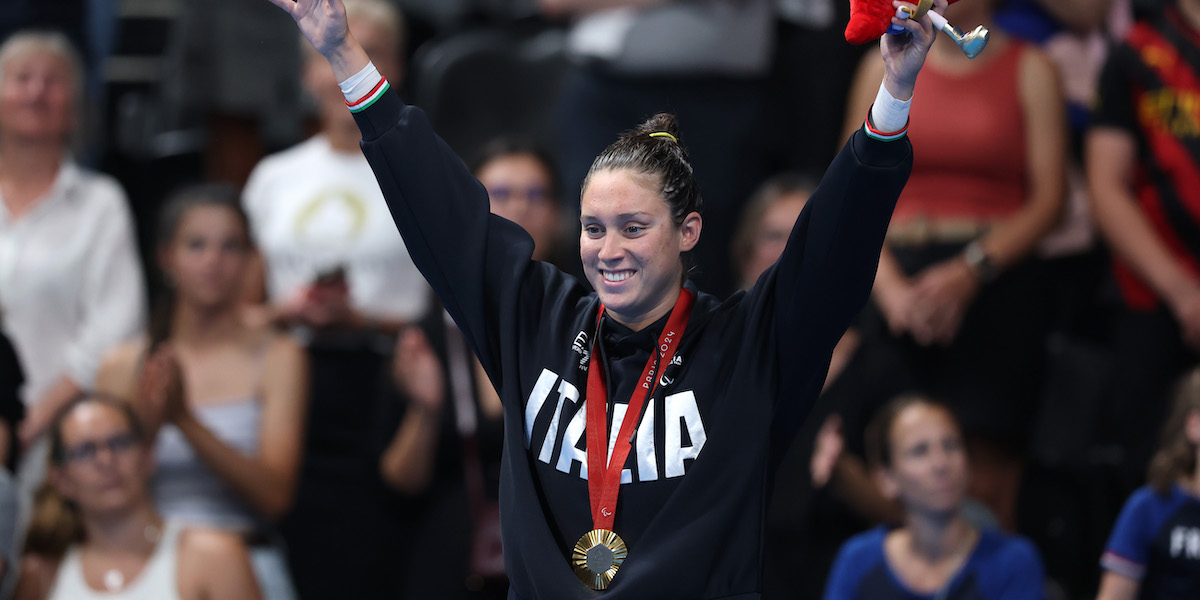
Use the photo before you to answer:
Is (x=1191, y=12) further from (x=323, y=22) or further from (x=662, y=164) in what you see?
(x=323, y=22)

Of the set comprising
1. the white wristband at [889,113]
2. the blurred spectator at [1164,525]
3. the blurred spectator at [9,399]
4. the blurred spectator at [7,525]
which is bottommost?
the blurred spectator at [7,525]

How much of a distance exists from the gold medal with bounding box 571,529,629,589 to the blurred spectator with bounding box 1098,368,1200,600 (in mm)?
2213

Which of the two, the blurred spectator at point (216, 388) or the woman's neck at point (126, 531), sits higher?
the blurred spectator at point (216, 388)

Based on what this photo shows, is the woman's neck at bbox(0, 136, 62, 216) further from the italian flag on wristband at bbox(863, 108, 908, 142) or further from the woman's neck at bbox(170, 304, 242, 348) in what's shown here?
the italian flag on wristband at bbox(863, 108, 908, 142)

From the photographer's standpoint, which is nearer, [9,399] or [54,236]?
[9,399]

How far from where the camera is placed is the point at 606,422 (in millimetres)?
2449

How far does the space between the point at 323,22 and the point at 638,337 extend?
77 centimetres

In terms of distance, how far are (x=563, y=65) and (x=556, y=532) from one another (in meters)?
3.74

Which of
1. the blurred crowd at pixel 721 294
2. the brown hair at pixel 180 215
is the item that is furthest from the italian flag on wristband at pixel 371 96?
the brown hair at pixel 180 215

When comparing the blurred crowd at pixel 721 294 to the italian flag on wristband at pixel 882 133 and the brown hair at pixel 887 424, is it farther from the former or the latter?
the italian flag on wristband at pixel 882 133

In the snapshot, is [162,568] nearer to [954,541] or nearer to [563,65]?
[954,541]

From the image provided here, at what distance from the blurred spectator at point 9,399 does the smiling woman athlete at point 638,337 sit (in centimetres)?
226

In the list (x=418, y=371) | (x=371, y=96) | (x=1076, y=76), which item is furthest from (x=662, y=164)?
(x=1076, y=76)

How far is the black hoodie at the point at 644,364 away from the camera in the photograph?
2322 millimetres
